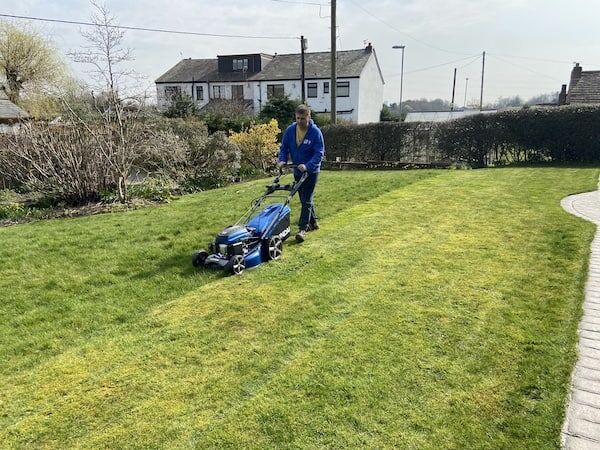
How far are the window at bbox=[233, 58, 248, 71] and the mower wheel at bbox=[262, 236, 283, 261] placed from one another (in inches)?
1550

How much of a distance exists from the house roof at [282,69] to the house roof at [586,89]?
1703 centimetres

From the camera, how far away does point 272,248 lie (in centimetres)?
539

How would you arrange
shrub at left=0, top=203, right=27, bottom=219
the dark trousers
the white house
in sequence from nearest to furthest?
→ the dark trousers, shrub at left=0, top=203, right=27, bottom=219, the white house

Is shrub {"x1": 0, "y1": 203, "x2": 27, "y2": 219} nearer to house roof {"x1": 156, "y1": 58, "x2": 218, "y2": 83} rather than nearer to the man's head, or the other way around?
the man's head

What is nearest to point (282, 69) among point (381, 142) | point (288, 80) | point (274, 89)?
point (288, 80)

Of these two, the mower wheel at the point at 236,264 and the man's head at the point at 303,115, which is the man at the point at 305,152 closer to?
the man's head at the point at 303,115

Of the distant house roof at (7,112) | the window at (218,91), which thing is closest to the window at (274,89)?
the window at (218,91)

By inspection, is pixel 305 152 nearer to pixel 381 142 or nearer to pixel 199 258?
pixel 199 258

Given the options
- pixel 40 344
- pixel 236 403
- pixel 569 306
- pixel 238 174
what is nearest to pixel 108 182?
pixel 238 174

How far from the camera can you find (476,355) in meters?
3.21

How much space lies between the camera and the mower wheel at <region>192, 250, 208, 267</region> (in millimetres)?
5195

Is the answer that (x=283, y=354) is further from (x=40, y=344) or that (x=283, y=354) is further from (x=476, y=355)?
(x=40, y=344)

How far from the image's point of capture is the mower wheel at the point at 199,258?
520 centimetres

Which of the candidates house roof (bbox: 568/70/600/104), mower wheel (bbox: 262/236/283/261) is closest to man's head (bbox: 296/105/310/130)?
mower wheel (bbox: 262/236/283/261)
